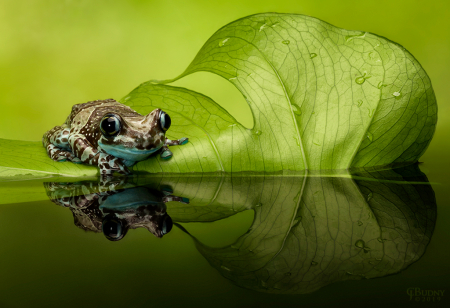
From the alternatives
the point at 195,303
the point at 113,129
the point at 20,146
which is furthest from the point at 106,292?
the point at 20,146

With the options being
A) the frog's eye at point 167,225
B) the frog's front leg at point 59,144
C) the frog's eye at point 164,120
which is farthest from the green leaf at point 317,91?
the frog's front leg at point 59,144

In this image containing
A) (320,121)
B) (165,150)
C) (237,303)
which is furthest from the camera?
(165,150)

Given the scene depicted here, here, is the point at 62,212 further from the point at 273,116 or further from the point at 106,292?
the point at 273,116

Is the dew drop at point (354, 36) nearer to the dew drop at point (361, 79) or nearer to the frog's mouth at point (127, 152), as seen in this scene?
the dew drop at point (361, 79)

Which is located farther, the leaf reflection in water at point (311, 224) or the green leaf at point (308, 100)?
the green leaf at point (308, 100)

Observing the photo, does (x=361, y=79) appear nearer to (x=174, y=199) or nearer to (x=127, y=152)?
(x=174, y=199)

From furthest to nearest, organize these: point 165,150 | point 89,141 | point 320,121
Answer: point 89,141 < point 165,150 < point 320,121
